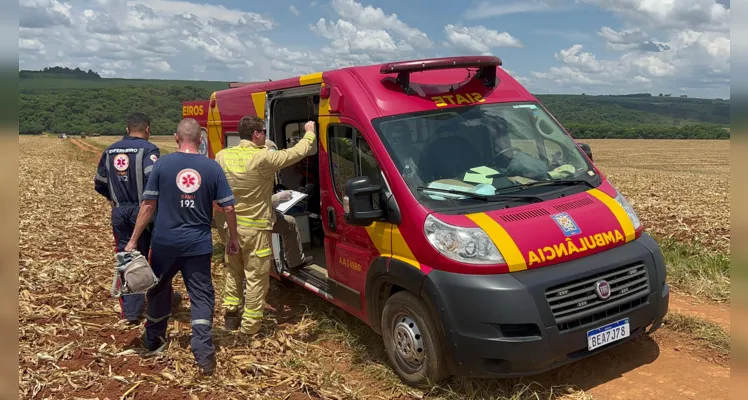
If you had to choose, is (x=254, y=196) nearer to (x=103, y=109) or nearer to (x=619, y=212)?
(x=619, y=212)

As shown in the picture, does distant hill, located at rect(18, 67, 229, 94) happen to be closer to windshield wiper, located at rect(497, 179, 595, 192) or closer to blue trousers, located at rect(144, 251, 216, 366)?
blue trousers, located at rect(144, 251, 216, 366)

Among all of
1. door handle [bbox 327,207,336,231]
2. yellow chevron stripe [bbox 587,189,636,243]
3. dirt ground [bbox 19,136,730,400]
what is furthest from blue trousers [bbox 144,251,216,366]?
yellow chevron stripe [bbox 587,189,636,243]

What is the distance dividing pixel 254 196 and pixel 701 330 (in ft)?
14.3

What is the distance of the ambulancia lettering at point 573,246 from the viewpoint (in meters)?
3.68

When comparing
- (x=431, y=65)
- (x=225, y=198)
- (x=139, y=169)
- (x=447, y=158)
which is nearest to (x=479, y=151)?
(x=447, y=158)

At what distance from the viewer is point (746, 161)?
100cm

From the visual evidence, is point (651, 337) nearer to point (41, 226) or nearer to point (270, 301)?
point (270, 301)

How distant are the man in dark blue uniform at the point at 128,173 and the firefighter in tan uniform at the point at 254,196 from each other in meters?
0.75

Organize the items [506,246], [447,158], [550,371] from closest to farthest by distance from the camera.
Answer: [506,246], [550,371], [447,158]

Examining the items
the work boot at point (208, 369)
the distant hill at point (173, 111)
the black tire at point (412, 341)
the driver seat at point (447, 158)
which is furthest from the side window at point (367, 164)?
the distant hill at point (173, 111)

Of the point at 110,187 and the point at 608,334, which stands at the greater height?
the point at 110,187

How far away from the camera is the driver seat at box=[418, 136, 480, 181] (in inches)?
170

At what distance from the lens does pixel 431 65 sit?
455 centimetres

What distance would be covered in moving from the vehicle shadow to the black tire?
16 centimetres
